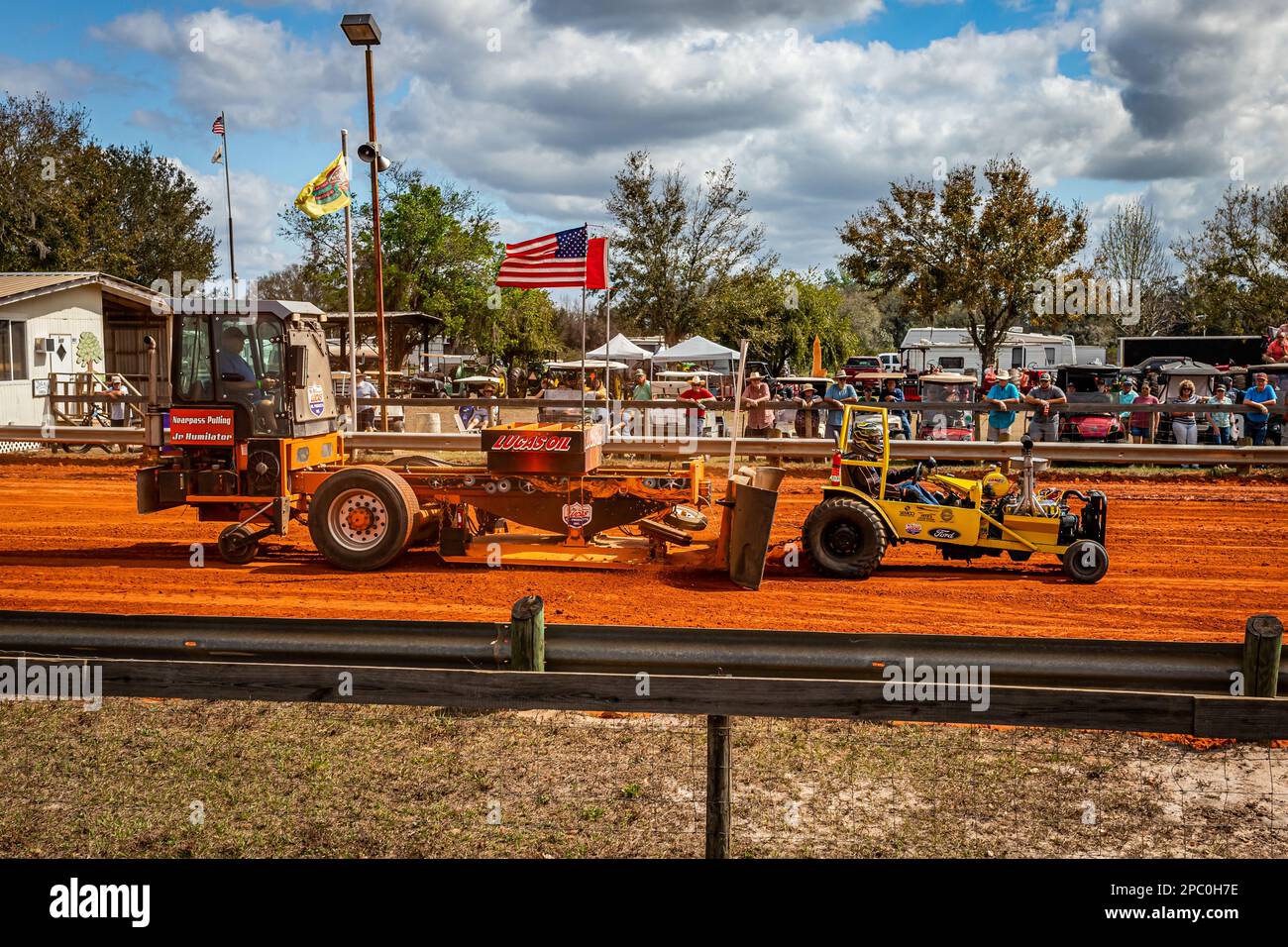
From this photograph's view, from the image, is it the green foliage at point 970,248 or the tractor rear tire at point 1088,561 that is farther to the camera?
the green foliage at point 970,248

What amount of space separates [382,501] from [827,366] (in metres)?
Answer: 48.0

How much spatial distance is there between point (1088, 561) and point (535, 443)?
5185 mm

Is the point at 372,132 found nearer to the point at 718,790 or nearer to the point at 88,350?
the point at 88,350

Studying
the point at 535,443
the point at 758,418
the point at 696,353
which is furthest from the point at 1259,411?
the point at 696,353

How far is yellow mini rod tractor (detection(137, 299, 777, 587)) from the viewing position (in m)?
10.7

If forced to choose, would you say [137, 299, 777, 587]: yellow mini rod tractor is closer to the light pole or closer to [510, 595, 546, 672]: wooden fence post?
[510, 595, 546, 672]: wooden fence post

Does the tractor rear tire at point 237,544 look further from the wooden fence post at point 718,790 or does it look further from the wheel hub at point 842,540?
the wooden fence post at point 718,790

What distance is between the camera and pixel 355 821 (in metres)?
4.99

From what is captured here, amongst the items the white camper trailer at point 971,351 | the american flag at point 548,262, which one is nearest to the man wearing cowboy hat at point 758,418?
the american flag at point 548,262

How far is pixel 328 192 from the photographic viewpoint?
64.7ft

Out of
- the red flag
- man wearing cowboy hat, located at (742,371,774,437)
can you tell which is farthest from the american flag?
man wearing cowboy hat, located at (742,371,774,437)

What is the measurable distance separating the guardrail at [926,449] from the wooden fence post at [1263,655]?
39.1ft

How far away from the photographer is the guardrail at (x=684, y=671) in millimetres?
4066
